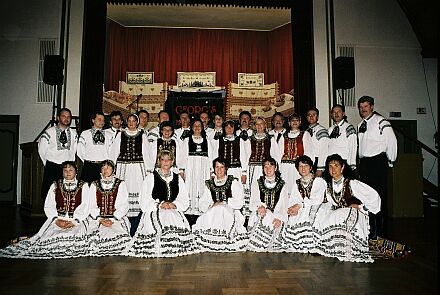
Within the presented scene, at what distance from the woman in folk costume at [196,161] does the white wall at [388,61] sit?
4.16 metres

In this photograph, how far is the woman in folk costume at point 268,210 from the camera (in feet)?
11.9

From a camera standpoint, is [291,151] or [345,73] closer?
[291,151]

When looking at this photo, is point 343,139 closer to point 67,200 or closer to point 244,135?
point 244,135

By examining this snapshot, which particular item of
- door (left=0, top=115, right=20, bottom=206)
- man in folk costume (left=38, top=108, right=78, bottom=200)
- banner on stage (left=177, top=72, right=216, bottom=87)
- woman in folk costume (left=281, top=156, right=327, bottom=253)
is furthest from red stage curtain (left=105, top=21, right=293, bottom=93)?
woman in folk costume (left=281, top=156, right=327, bottom=253)

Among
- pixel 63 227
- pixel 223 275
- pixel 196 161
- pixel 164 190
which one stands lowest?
pixel 223 275

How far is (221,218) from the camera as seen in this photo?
3.77m

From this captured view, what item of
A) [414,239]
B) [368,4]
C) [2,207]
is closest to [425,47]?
[368,4]

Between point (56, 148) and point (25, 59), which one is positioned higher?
point (25, 59)

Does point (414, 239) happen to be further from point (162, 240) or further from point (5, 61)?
point (5, 61)

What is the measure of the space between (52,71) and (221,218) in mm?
4349

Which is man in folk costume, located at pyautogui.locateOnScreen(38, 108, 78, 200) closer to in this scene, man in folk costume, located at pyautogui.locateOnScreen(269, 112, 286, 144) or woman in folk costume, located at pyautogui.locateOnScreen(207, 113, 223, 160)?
woman in folk costume, located at pyautogui.locateOnScreen(207, 113, 223, 160)

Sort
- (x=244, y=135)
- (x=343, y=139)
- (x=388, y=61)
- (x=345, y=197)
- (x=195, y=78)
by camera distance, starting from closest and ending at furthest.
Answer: (x=345, y=197) → (x=343, y=139) → (x=244, y=135) → (x=388, y=61) → (x=195, y=78)

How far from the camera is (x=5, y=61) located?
7898mm

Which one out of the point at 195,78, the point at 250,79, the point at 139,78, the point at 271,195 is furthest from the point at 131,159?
the point at 250,79
